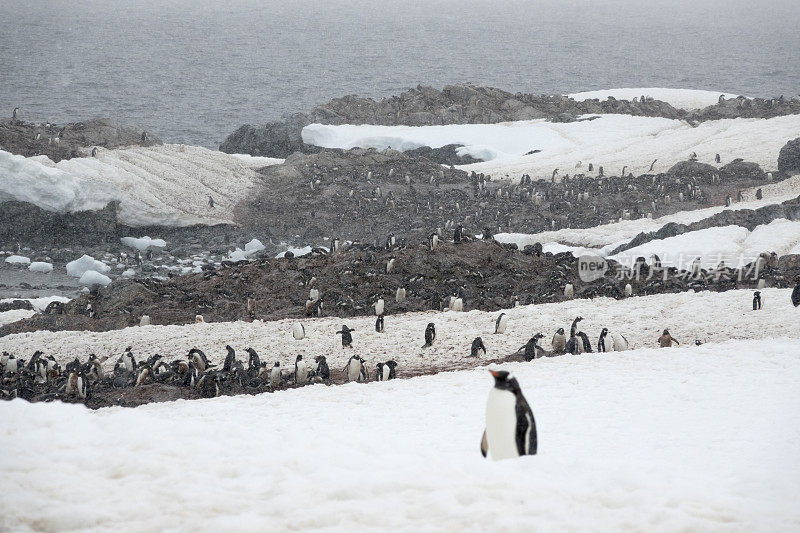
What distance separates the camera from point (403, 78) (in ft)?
348

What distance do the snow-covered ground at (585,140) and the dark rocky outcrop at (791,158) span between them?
211cm

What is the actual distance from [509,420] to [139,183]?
28529 mm

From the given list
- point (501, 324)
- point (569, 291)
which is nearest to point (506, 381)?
point (501, 324)

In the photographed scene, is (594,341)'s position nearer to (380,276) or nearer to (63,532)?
(380,276)

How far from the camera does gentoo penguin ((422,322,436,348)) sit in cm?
1579

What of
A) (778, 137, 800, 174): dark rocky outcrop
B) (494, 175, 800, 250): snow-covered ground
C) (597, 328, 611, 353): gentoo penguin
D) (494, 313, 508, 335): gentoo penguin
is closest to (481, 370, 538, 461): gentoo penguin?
(597, 328, 611, 353): gentoo penguin

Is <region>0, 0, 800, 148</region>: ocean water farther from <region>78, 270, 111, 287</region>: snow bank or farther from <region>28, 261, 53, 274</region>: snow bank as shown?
<region>78, 270, 111, 287</region>: snow bank

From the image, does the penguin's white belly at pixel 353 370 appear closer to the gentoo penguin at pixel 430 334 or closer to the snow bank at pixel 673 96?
the gentoo penguin at pixel 430 334

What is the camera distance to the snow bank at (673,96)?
187 ft

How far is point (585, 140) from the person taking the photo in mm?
45844

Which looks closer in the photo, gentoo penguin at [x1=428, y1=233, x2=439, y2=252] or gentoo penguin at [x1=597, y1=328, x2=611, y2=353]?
gentoo penguin at [x1=597, y1=328, x2=611, y2=353]

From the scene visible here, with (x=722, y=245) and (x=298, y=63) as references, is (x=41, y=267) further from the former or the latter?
(x=298, y=63)

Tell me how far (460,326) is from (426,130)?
108 feet

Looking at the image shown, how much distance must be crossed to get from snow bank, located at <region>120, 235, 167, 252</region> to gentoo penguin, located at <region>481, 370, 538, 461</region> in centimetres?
2601
